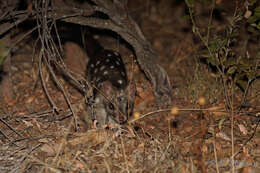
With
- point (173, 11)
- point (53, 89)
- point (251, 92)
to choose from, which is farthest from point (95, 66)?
point (173, 11)

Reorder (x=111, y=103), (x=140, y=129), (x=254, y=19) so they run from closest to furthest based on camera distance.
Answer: (x=254, y=19) < (x=140, y=129) < (x=111, y=103)

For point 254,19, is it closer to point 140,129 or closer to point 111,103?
point 140,129

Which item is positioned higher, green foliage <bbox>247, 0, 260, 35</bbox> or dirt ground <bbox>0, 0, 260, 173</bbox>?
green foliage <bbox>247, 0, 260, 35</bbox>

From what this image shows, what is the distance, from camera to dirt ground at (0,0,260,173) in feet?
11.3

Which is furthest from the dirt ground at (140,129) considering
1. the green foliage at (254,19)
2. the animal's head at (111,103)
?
the green foliage at (254,19)

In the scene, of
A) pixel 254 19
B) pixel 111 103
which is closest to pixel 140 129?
pixel 111 103

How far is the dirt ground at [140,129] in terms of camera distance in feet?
11.3

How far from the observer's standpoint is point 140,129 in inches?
176

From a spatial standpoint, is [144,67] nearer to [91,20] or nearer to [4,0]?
[91,20]

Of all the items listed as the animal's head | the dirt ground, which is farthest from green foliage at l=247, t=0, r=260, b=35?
the animal's head

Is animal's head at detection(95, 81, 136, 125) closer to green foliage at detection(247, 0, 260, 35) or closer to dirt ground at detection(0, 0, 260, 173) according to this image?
dirt ground at detection(0, 0, 260, 173)

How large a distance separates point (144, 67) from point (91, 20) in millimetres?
1073

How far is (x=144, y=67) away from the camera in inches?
198

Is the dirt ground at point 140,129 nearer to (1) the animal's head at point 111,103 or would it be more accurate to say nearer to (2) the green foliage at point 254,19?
(1) the animal's head at point 111,103
